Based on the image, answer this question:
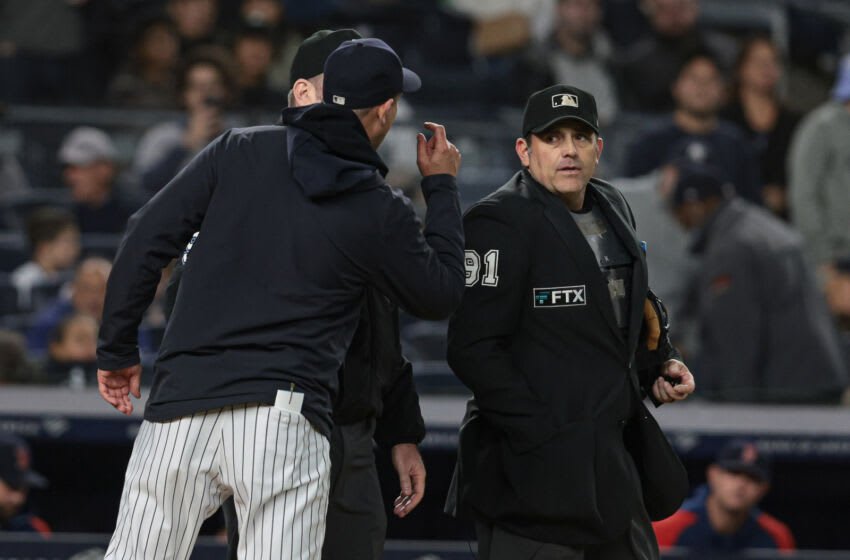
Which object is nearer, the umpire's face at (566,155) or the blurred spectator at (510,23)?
the umpire's face at (566,155)

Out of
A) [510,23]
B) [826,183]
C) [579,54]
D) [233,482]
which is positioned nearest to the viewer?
[233,482]

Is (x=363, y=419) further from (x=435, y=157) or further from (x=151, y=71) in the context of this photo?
(x=151, y=71)

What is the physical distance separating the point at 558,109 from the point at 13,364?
3660 millimetres

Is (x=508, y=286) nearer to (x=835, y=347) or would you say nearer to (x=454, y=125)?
(x=835, y=347)

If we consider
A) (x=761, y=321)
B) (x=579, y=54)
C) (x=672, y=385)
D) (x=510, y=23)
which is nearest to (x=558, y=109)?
(x=672, y=385)

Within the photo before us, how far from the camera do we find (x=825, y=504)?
5980mm

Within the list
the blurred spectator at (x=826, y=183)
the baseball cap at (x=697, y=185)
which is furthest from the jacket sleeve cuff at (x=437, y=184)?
the blurred spectator at (x=826, y=183)

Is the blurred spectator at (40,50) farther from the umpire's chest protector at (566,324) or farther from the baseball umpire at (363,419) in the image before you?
the umpire's chest protector at (566,324)

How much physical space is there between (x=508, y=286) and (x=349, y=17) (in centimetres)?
633

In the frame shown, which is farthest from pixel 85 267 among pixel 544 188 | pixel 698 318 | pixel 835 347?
pixel 544 188

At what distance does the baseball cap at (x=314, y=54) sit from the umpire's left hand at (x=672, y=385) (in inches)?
42.2

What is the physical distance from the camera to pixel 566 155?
3.38m

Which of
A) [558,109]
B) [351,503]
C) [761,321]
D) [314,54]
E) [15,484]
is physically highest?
[314,54]

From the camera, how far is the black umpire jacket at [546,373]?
3.29m
